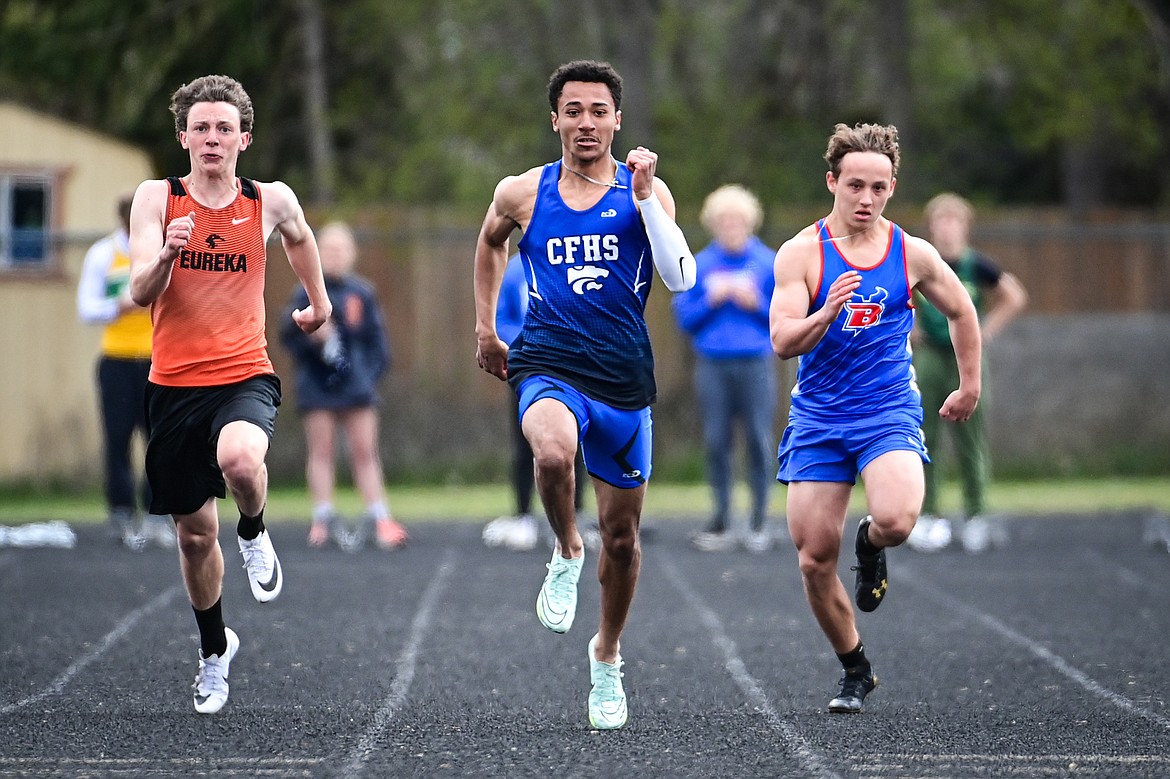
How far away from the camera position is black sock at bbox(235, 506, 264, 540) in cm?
654

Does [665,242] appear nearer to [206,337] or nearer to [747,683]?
[206,337]

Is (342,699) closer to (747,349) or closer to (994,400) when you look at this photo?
(747,349)

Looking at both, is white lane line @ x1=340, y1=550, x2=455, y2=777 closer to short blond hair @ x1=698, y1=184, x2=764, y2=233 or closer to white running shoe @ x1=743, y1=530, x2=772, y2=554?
white running shoe @ x1=743, y1=530, x2=772, y2=554

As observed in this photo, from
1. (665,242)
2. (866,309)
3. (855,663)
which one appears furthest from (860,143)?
(855,663)

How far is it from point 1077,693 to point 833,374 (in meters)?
1.75

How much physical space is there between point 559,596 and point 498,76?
737 inches

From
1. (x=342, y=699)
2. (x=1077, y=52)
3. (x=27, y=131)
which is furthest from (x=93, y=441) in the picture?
(x=1077, y=52)

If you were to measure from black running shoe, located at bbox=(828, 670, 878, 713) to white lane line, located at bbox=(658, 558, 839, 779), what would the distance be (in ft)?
0.80

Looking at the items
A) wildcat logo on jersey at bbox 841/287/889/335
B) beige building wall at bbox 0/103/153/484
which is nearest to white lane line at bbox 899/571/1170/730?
wildcat logo on jersey at bbox 841/287/889/335

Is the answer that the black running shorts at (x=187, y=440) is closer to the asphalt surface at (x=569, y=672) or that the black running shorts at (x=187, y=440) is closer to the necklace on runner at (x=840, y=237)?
the asphalt surface at (x=569, y=672)

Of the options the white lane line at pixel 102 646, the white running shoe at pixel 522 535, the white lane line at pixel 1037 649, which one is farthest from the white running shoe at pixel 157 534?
the white lane line at pixel 1037 649

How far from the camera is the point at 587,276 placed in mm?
6035

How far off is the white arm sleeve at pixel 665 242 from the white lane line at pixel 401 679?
1.91 metres

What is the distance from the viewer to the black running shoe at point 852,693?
6.38 meters
